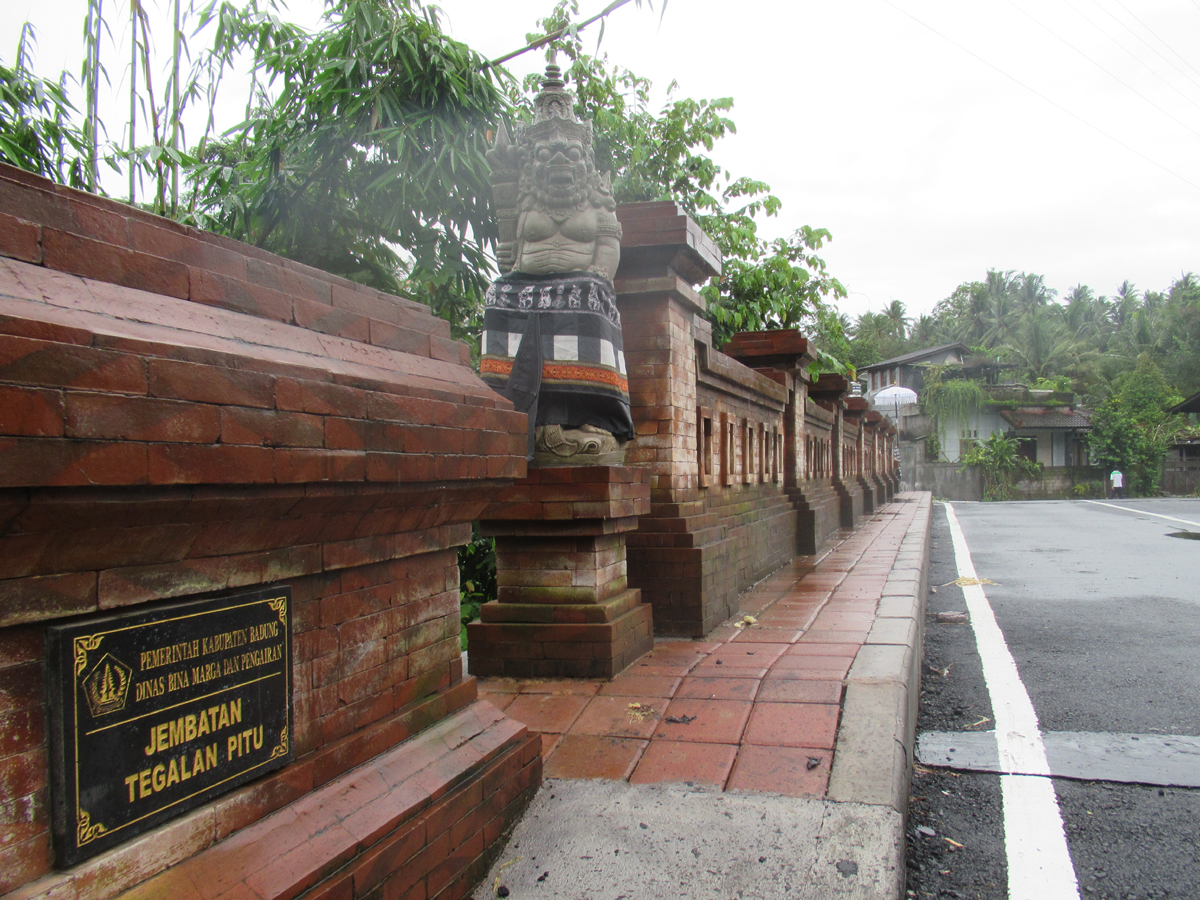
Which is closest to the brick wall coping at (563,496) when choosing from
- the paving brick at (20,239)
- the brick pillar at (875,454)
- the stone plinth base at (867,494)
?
the paving brick at (20,239)

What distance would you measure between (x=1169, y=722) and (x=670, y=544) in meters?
2.71

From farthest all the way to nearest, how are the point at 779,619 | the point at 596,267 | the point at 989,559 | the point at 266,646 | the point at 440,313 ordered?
the point at 989,559
the point at 440,313
the point at 779,619
the point at 596,267
the point at 266,646

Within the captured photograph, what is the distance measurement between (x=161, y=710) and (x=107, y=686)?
13 centimetres

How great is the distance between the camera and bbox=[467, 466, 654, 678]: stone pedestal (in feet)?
13.8

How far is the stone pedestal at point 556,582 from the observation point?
4.20 meters

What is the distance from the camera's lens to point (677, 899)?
2238 mm

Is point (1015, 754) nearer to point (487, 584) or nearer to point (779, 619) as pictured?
point (779, 619)

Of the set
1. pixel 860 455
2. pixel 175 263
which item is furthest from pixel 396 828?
pixel 860 455

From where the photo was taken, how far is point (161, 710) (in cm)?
161

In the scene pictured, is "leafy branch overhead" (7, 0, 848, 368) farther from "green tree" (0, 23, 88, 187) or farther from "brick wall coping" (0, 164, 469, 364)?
"brick wall coping" (0, 164, 469, 364)

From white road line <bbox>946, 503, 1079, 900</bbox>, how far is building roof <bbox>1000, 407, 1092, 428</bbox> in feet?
124

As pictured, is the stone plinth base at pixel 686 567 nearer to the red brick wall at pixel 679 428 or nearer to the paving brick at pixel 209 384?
the red brick wall at pixel 679 428

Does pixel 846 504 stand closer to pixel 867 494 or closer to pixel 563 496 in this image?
pixel 867 494

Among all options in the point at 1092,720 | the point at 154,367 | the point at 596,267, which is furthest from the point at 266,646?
the point at 1092,720
